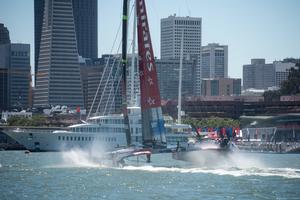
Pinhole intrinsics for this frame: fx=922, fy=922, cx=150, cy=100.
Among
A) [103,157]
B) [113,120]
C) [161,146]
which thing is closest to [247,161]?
[161,146]

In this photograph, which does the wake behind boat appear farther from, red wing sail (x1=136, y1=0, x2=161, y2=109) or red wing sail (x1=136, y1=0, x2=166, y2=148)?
red wing sail (x1=136, y1=0, x2=161, y2=109)

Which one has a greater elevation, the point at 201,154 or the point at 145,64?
the point at 145,64

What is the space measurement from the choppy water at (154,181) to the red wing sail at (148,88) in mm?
2529

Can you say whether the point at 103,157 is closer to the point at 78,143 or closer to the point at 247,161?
the point at 247,161

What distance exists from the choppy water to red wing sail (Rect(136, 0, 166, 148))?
2.53 metres

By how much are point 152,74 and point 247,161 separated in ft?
36.2

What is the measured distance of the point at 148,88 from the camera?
76.5m

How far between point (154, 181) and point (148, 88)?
1538 cm

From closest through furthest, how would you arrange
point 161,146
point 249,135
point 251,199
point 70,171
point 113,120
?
point 251,199
point 70,171
point 161,146
point 113,120
point 249,135

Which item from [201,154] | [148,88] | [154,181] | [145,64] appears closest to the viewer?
[154,181]

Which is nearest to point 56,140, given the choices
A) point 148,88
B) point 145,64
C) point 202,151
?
point 148,88

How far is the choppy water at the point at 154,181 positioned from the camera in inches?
2121

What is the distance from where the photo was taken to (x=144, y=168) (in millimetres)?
73938

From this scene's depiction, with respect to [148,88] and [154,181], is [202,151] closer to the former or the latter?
[148,88]
